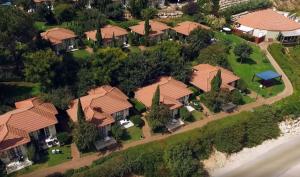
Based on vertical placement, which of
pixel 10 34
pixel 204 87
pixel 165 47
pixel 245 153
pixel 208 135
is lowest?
pixel 245 153

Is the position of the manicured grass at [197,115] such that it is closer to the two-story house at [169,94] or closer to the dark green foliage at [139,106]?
the two-story house at [169,94]

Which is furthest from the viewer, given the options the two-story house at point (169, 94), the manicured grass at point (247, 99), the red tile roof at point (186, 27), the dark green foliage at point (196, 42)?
the red tile roof at point (186, 27)

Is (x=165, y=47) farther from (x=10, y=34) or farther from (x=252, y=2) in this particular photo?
(x=252, y=2)

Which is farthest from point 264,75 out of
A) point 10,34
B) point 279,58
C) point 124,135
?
point 10,34

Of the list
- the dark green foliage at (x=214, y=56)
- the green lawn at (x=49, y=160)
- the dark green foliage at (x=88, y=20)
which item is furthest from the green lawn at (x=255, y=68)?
the green lawn at (x=49, y=160)

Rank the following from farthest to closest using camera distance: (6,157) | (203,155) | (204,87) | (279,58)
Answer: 1. (279,58)
2. (204,87)
3. (203,155)
4. (6,157)

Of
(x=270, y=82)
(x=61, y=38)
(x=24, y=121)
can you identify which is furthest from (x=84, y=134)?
(x=270, y=82)
